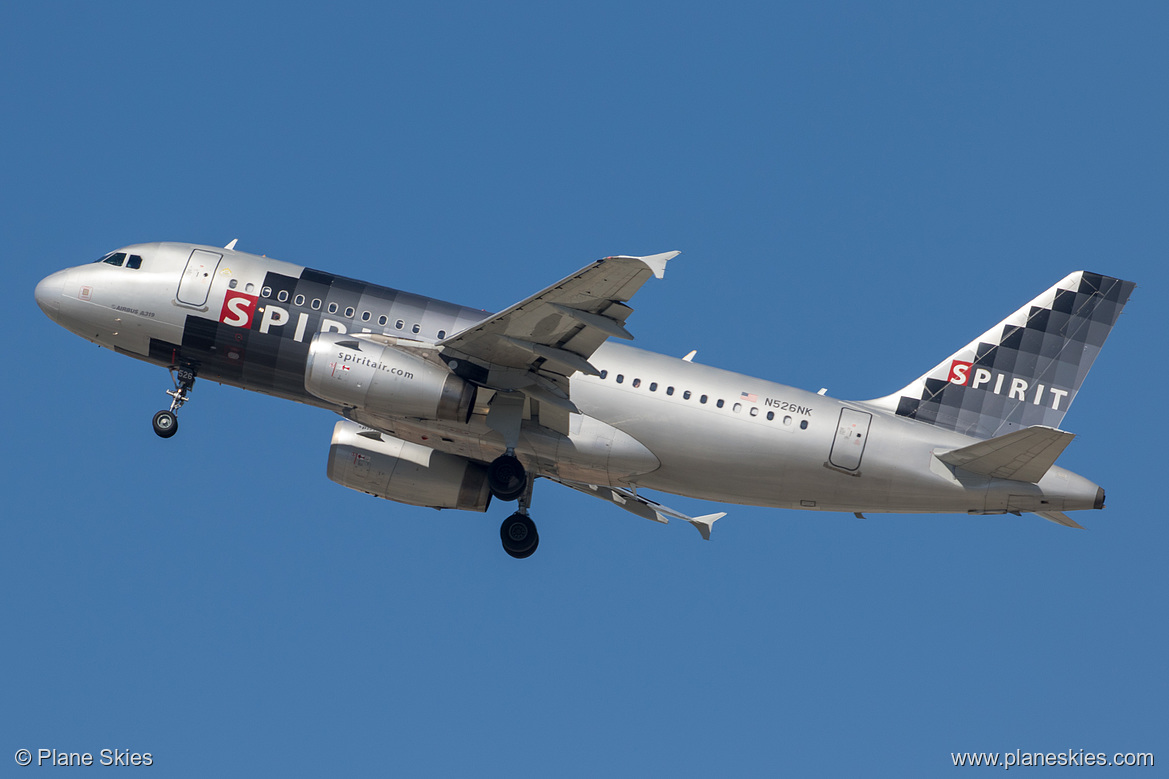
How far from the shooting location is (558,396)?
1220 inches

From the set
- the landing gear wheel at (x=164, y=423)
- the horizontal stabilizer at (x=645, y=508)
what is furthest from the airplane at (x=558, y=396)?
the horizontal stabilizer at (x=645, y=508)

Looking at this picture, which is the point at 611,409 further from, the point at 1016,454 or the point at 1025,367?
the point at 1025,367

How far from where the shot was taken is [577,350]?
2969cm

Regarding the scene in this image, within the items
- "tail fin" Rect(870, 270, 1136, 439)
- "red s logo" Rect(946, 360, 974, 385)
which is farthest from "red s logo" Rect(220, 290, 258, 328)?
"red s logo" Rect(946, 360, 974, 385)

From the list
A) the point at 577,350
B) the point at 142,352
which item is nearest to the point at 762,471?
the point at 577,350

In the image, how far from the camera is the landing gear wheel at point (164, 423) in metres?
33.7

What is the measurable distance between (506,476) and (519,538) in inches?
107

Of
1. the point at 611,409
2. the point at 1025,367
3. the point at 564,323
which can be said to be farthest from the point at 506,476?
the point at 1025,367

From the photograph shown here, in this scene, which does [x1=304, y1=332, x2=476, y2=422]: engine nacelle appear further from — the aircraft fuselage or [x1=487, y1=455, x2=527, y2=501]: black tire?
[x1=487, y1=455, x2=527, y2=501]: black tire

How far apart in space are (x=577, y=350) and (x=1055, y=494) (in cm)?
1191

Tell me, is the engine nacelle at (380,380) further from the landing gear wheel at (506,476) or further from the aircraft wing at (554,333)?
the landing gear wheel at (506,476)

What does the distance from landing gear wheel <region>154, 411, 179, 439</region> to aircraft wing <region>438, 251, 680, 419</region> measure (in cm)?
858

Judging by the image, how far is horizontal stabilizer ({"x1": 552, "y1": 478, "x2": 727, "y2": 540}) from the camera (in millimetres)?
36125

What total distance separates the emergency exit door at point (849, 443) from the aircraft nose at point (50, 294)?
68.0 ft
